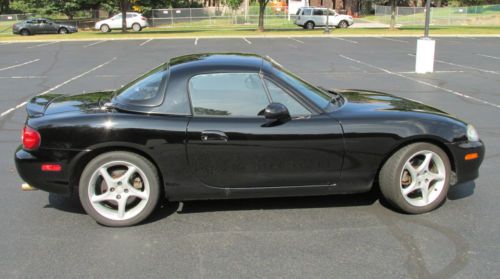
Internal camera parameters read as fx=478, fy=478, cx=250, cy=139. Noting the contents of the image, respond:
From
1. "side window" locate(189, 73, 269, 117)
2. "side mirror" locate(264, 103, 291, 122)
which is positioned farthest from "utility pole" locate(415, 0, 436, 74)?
"side mirror" locate(264, 103, 291, 122)

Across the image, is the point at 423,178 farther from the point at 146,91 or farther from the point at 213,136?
the point at 146,91

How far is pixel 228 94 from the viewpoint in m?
4.01

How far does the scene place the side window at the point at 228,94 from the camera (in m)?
3.95

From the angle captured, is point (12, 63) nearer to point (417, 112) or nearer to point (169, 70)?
point (169, 70)

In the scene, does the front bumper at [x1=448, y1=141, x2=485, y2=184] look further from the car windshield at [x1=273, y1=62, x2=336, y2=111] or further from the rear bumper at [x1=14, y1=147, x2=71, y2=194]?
the rear bumper at [x1=14, y1=147, x2=71, y2=194]

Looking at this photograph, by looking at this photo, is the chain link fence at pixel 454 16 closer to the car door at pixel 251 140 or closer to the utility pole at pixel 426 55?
the utility pole at pixel 426 55

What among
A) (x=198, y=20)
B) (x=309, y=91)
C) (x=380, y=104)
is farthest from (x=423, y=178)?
(x=198, y=20)

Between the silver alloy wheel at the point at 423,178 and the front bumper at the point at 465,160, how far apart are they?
137 millimetres

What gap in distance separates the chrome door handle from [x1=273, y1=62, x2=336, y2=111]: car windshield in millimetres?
745

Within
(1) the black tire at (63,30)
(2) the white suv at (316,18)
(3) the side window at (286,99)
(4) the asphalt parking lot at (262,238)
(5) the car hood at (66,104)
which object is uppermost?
(2) the white suv at (316,18)

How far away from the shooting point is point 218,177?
12.9ft

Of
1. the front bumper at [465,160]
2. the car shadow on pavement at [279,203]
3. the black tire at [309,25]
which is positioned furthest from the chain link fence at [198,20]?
the front bumper at [465,160]

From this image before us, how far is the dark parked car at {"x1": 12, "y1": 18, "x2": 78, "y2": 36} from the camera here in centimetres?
3944

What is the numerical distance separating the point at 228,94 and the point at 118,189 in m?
1.20
